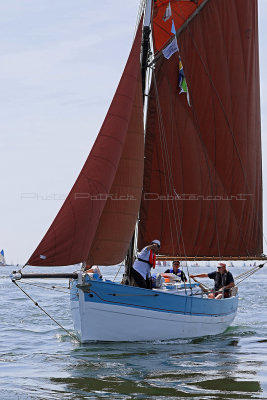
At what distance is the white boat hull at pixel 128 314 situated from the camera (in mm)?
17141

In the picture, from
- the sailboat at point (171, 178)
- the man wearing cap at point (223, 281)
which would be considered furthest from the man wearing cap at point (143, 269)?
the man wearing cap at point (223, 281)

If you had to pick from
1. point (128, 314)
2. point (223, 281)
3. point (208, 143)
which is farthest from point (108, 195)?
point (208, 143)

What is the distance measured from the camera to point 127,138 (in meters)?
18.1

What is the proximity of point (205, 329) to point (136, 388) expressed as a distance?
770cm

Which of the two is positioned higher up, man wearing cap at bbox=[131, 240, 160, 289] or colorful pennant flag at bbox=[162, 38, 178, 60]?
colorful pennant flag at bbox=[162, 38, 178, 60]

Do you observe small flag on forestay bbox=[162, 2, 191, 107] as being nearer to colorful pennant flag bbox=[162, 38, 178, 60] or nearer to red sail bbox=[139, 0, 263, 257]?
colorful pennant flag bbox=[162, 38, 178, 60]

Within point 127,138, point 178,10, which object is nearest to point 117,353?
point 127,138

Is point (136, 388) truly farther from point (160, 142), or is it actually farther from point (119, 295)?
point (160, 142)

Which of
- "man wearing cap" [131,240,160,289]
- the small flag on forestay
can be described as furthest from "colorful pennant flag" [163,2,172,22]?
"man wearing cap" [131,240,160,289]

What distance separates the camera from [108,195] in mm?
17438

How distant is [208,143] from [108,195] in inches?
278

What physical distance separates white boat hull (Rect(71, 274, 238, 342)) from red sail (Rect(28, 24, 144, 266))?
2.79ft

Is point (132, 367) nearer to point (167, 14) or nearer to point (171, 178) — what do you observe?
point (171, 178)

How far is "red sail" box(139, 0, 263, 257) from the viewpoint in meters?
22.2
